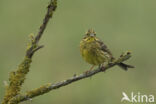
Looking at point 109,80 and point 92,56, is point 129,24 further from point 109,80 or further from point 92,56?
point 92,56

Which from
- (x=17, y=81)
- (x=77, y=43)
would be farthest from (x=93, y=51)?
(x=77, y=43)

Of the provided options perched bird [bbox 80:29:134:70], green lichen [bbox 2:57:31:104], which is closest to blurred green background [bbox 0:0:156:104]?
perched bird [bbox 80:29:134:70]

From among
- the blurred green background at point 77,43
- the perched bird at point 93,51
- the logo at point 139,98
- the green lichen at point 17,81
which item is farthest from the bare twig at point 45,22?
the blurred green background at point 77,43

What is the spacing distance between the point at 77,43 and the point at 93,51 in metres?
4.41

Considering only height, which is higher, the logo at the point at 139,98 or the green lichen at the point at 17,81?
the logo at the point at 139,98

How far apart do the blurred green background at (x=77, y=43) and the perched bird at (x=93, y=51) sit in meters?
2.54

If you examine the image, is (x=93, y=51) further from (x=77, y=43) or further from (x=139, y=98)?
(x=77, y=43)

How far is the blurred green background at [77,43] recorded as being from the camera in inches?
352

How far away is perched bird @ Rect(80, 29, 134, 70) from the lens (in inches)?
215

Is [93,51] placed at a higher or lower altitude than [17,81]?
higher

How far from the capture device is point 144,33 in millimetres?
10922

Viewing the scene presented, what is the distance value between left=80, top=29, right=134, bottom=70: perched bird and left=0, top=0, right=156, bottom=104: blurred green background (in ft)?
8.33

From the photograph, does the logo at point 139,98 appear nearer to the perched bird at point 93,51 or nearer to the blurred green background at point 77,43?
the blurred green background at point 77,43

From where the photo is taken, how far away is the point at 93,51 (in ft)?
18.9
